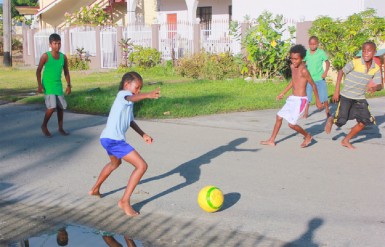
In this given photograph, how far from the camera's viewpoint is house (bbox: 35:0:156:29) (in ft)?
92.1

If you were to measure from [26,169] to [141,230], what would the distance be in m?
2.73

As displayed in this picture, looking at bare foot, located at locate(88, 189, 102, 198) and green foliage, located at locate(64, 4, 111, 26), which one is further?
green foliage, located at locate(64, 4, 111, 26)

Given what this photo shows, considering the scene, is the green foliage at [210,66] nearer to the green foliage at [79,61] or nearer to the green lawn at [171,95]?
the green lawn at [171,95]

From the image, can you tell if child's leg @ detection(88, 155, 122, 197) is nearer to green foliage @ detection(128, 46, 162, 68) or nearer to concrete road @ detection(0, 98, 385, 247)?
concrete road @ detection(0, 98, 385, 247)

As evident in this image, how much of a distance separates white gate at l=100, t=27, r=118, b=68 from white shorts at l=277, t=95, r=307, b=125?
14996mm

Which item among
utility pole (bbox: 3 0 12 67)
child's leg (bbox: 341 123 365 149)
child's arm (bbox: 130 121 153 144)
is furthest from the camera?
utility pole (bbox: 3 0 12 67)

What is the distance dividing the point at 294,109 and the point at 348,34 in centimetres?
807

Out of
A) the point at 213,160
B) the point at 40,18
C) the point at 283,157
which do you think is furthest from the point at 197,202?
the point at 40,18

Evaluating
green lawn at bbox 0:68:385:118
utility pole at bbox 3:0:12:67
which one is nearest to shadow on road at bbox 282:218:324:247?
green lawn at bbox 0:68:385:118

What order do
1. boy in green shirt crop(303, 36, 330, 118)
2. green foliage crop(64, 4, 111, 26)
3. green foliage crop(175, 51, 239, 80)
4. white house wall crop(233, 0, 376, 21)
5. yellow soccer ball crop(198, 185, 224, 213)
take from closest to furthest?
yellow soccer ball crop(198, 185, 224, 213), boy in green shirt crop(303, 36, 330, 118), green foliage crop(175, 51, 239, 80), white house wall crop(233, 0, 376, 21), green foliage crop(64, 4, 111, 26)

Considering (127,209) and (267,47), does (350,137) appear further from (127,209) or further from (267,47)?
(267,47)

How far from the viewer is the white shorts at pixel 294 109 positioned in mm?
7742

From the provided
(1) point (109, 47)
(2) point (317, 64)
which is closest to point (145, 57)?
(1) point (109, 47)

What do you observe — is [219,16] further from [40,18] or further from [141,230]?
[141,230]
